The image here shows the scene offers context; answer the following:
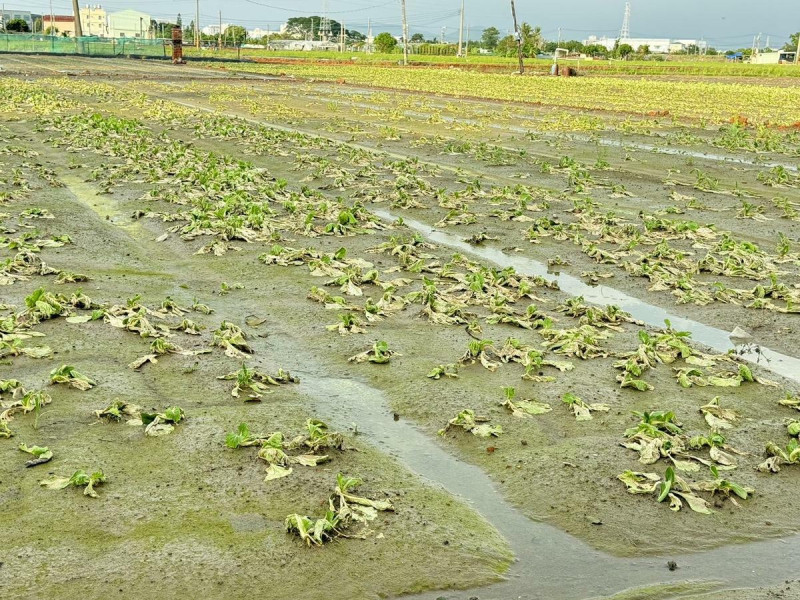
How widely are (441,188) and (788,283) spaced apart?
7.71 m

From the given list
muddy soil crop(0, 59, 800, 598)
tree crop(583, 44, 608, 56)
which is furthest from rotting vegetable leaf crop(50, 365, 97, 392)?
tree crop(583, 44, 608, 56)

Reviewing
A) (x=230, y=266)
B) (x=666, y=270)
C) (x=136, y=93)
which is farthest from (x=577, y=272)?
(x=136, y=93)

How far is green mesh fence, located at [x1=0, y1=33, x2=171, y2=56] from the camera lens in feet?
315

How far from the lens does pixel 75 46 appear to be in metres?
97.2

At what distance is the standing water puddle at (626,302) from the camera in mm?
8242

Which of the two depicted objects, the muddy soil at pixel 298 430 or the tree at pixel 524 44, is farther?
the tree at pixel 524 44

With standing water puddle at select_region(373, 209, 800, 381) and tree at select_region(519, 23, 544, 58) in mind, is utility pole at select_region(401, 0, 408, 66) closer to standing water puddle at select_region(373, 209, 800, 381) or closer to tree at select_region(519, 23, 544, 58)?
tree at select_region(519, 23, 544, 58)

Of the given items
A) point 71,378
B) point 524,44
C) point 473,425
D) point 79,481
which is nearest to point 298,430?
point 473,425

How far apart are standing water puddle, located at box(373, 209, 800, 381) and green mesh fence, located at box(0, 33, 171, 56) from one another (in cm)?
9198

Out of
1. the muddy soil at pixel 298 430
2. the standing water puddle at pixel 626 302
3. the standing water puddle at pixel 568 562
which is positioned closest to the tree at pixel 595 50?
the standing water puddle at pixel 626 302

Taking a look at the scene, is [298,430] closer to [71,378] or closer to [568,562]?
[71,378]

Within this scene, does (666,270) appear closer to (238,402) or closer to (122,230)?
(238,402)

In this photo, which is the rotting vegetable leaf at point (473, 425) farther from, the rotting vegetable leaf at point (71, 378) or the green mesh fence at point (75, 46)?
the green mesh fence at point (75, 46)

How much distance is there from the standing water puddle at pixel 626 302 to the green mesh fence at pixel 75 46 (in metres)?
92.0
